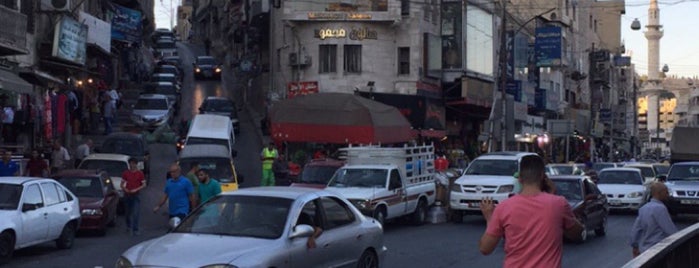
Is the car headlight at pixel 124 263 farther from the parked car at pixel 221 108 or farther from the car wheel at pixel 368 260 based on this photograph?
the parked car at pixel 221 108

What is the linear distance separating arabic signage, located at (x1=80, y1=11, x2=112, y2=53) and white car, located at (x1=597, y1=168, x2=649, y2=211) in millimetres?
19145

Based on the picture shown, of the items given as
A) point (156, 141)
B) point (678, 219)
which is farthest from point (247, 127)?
point (678, 219)

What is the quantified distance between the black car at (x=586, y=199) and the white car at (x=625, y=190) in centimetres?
687

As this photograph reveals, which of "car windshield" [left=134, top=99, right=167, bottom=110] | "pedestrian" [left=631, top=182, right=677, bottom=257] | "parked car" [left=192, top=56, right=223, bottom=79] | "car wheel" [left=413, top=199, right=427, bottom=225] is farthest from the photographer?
"parked car" [left=192, top=56, right=223, bottom=79]

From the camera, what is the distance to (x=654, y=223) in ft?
34.7

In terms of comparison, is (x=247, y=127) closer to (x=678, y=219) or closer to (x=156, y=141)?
(x=156, y=141)

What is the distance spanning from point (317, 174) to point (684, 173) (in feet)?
34.5

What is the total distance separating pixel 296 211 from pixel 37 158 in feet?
52.4

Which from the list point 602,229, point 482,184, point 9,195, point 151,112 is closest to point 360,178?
point 482,184

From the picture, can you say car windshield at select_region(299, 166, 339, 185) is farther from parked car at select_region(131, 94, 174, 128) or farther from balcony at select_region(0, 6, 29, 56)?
parked car at select_region(131, 94, 174, 128)

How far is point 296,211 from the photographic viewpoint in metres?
10.6

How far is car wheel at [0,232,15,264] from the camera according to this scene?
1508 centimetres

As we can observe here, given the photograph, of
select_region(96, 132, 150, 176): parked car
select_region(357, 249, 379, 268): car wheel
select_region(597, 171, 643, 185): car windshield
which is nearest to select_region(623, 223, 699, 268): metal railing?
select_region(357, 249, 379, 268): car wheel

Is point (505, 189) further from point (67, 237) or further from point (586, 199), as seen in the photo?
point (67, 237)
